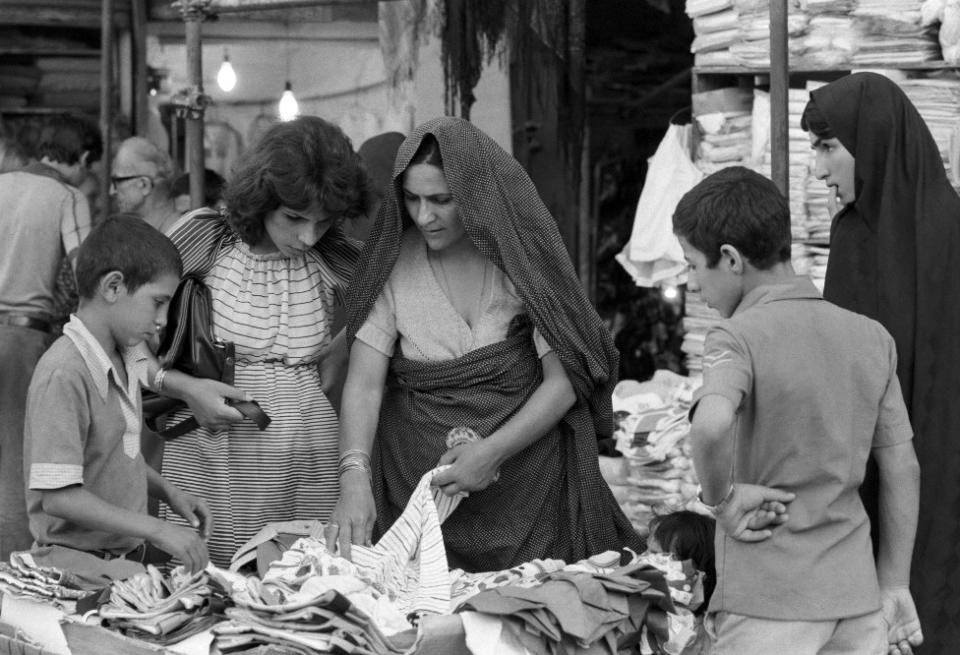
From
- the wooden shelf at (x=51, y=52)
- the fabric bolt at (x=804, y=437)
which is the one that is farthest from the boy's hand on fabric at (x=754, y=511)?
the wooden shelf at (x=51, y=52)

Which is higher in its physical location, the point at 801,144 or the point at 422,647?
the point at 801,144

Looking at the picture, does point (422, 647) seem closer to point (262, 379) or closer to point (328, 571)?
point (328, 571)

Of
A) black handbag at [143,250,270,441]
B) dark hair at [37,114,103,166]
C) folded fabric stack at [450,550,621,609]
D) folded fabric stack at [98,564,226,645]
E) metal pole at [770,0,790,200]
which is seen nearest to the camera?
folded fabric stack at [98,564,226,645]

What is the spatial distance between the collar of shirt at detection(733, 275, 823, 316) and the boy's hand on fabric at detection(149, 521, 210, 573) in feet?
3.84

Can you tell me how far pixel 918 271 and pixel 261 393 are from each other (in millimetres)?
1468

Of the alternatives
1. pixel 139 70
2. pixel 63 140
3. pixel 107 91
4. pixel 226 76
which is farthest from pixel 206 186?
pixel 139 70

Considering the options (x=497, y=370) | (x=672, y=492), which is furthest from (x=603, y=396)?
(x=672, y=492)

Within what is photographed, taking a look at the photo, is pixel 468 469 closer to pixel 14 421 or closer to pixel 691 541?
pixel 691 541

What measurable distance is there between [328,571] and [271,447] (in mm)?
632

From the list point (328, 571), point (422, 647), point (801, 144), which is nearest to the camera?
point (422, 647)

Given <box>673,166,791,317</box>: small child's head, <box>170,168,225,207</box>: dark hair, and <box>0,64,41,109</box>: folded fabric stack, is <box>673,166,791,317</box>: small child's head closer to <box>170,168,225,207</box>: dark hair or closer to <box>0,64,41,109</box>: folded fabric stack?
<box>170,168,225,207</box>: dark hair

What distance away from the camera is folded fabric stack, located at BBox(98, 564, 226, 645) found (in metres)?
2.54

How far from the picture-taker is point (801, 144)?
461 centimetres

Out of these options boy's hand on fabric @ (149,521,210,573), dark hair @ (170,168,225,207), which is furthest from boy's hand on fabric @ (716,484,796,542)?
dark hair @ (170,168,225,207)
